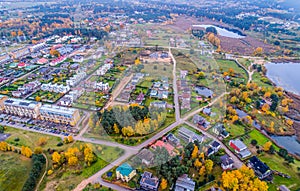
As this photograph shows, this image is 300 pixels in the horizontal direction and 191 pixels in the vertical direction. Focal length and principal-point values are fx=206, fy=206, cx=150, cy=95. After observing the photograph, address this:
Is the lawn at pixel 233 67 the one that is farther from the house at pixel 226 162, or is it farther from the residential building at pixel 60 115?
the residential building at pixel 60 115

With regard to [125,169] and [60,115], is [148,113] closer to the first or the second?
[125,169]

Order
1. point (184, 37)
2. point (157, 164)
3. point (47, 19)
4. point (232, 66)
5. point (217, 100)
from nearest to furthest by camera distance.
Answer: point (157, 164), point (217, 100), point (232, 66), point (184, 37), point (47, 19)

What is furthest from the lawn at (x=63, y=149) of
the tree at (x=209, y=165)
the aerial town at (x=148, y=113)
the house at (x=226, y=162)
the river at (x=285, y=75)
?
the river at (x=285, y=75)

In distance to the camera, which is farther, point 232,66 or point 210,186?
point 232,66

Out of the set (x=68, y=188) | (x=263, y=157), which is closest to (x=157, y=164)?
(x=68, y=188)

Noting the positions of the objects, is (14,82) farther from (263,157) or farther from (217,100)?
(263,157)

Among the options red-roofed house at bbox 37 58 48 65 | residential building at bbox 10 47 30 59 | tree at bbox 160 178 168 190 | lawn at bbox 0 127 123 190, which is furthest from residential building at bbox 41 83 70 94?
tree at bbox 160 178 168 190

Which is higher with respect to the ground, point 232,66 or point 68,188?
point 232,66
